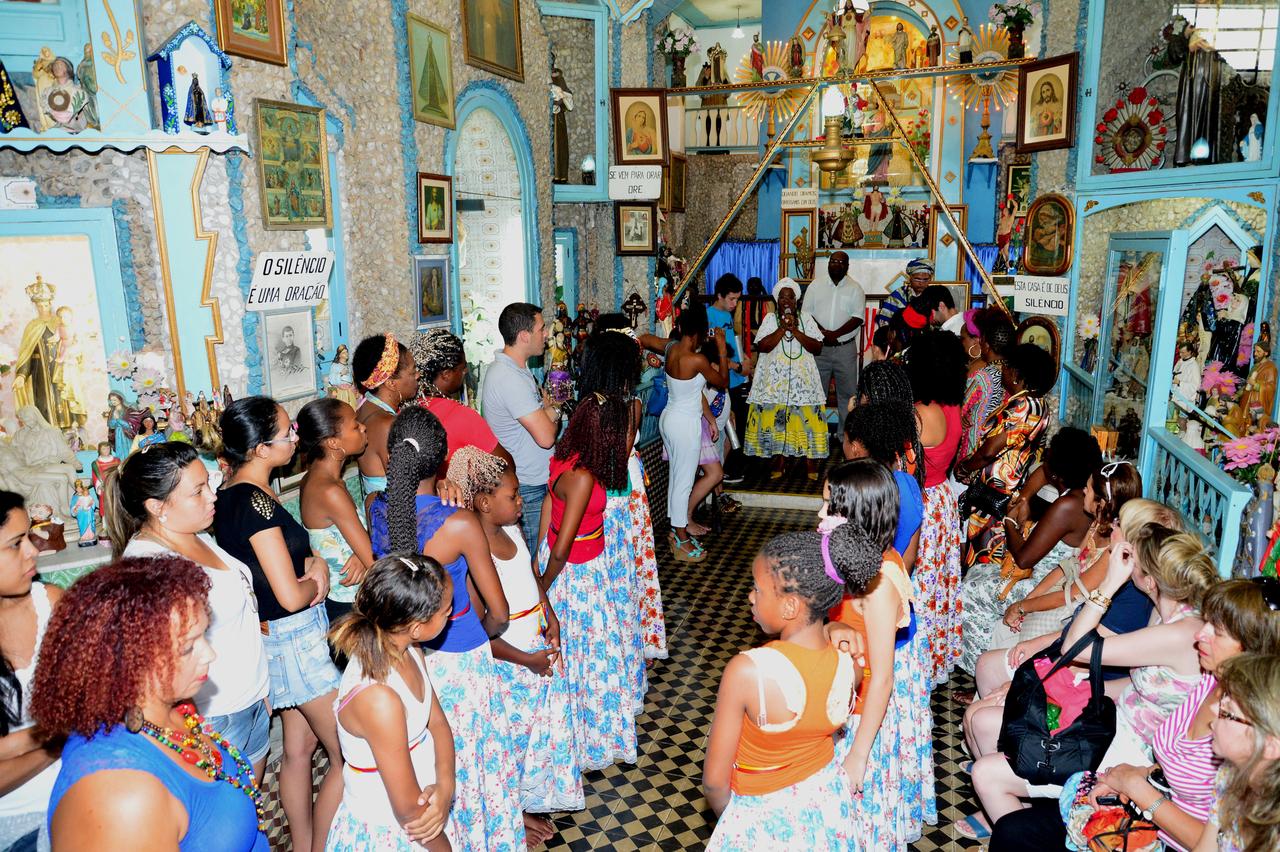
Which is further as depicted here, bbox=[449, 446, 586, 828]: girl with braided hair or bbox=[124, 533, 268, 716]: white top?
bbox=[449, 446, 586, 828]: girl with braided hair

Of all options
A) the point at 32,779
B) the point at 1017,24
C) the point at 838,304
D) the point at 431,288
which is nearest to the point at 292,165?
the point at 431,288

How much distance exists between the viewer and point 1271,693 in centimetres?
180

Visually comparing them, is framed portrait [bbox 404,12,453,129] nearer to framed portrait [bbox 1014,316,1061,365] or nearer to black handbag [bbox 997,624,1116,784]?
black handbag [bbox 997,624,1116,784]

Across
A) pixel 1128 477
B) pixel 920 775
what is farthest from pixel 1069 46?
pixel 920 775

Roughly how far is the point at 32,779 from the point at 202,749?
37.4 inches

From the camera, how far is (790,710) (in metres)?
2.02

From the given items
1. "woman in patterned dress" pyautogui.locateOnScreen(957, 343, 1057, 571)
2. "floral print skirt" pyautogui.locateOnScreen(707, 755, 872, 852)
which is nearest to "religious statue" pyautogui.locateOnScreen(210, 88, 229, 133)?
"floral print skirt" pyautogui.locateOnScreen(707, 755, 872, 852)

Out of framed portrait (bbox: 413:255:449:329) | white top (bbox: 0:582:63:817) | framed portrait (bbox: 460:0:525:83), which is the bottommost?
white top (bbox: 0:582:63:817)

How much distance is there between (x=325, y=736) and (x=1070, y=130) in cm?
678

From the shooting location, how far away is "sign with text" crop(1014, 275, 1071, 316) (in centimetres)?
646

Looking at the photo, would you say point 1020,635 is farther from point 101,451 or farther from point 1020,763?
point 101,451

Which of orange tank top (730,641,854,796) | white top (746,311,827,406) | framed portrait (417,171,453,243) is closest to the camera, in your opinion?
orange tank top (730,641,854,796)

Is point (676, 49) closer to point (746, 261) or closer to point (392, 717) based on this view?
point (746, 261)

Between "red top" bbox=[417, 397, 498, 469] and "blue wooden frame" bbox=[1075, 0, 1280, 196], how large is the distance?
168 inches
